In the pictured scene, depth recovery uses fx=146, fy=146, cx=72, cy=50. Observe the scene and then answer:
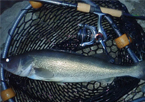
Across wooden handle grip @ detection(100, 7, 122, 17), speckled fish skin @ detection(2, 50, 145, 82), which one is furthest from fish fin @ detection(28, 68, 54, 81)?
wooden handle grip @ detection(100, 7, 122, 17)

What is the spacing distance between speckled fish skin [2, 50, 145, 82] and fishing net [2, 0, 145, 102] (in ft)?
0.88

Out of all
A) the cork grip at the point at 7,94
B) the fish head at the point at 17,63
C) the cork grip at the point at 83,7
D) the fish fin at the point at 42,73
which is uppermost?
the cork grip at the point at 83,7

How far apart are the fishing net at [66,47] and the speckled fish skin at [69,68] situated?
10.5 inches

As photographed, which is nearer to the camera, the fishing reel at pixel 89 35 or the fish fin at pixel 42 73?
the fish fin at pixel 42 73

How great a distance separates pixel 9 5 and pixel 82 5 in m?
1.69

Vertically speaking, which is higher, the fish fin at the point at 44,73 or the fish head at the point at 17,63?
the fish head at the point at 17,63

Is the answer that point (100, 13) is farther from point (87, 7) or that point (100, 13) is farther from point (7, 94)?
point (7, 94)

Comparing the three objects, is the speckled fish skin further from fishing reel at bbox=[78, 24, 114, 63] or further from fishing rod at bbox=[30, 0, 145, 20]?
fishing rod at bbox=[30, 0, 145, 20]

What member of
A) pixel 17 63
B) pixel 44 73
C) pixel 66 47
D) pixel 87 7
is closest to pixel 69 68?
pixel 44 73

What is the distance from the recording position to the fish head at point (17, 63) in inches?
76.1

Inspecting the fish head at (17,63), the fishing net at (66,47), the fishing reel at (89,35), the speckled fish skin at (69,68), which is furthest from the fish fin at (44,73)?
the fishing reel at (89,35)

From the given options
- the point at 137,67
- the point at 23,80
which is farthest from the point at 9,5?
the point at 137,67

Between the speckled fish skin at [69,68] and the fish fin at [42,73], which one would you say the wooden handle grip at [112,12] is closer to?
the speckled fish skin at [69,68]

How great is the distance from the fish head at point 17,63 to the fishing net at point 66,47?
212 mm
